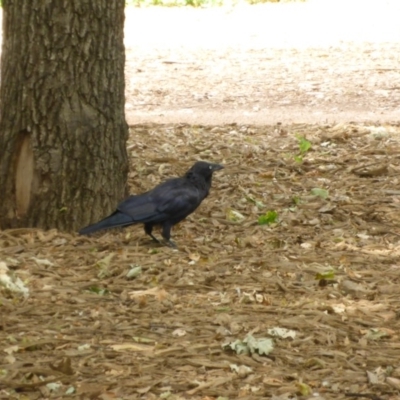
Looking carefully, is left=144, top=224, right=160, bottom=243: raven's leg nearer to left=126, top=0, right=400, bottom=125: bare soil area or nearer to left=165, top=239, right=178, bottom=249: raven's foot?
left=165, top=239, right=178, bottom=249: raven's foot

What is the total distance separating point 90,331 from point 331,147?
4.94 meters

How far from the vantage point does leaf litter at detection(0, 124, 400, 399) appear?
4.55m

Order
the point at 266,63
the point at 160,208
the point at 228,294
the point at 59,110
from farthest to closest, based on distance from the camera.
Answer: the point at 266,63 < the point at 160,208 < the point at 59,110 < the point at 228,294

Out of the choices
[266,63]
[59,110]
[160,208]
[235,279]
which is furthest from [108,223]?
[266,63]

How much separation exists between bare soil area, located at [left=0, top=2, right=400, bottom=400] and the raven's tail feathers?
0.12 meters

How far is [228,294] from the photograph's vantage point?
229 inches

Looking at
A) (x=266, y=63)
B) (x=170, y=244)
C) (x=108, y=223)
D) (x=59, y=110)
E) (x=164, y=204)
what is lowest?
(x=170, y=244)

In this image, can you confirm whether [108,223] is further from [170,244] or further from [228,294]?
[228,294]

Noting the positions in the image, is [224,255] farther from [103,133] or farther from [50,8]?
[50,8]

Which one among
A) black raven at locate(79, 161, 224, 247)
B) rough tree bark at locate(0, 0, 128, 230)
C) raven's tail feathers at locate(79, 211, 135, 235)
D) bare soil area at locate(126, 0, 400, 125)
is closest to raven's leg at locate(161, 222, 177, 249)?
black raven at locate(79, 161, 224, 247)

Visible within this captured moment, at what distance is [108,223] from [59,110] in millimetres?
898

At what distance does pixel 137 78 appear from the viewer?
15172 millimetres

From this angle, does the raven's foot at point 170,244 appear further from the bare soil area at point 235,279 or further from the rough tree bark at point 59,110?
the rough tree bark at point 59,110

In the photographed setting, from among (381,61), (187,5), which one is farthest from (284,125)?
(187,5)
